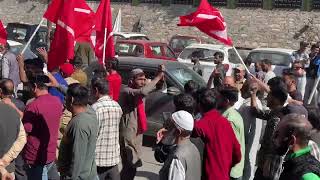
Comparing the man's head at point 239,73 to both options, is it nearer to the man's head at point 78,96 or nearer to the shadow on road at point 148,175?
the shadow on road at point 148,175

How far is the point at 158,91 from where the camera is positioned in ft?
33.7

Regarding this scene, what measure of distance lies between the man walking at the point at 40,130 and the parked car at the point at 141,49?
33.0 ft

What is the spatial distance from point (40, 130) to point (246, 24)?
2366 centimetres

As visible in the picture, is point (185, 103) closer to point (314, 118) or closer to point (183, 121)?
point (183, 121)

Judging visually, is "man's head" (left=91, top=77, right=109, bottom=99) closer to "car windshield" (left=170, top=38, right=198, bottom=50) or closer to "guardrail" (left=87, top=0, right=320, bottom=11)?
"car windshield" (left=170, top=38, right=198, bottom=50)

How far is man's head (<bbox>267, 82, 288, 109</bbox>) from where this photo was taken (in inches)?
230

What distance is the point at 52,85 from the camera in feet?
23.0

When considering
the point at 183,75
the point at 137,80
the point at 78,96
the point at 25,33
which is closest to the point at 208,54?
the point at 25,33

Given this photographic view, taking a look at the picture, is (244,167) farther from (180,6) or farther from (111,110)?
(180,6)

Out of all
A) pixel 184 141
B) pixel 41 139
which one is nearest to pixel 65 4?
Result: pixel 41 139

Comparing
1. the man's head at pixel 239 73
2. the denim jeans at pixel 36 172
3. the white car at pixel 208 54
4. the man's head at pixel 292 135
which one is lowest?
the white car at pixel 208 54

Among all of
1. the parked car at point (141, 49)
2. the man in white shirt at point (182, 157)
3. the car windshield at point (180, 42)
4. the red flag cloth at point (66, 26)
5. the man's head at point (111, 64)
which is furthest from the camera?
the car windshield at point (180, 42)

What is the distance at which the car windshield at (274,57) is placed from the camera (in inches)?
734

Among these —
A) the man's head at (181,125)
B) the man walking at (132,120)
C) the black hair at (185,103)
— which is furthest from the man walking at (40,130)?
the man's head at (181,125)
